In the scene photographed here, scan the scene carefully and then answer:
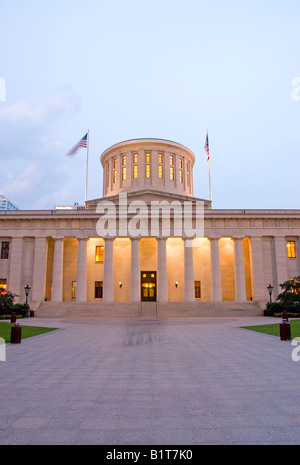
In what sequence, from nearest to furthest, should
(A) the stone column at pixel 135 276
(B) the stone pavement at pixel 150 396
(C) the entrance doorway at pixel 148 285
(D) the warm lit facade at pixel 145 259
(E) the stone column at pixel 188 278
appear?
(B) the stone pavement at pixel 150 396, (A) the stone column at pixel 135 276, (E) the stone column at pixel 188 278, (D) the warm lit facade at pixel 145 259, (C) the entrance doorway at pixel 148 285

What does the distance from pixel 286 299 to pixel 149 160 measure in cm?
3574

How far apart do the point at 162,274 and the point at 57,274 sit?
14.2 m

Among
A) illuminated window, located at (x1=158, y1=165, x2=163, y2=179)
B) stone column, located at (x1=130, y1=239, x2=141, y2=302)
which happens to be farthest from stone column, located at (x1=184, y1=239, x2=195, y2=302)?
illuminated window, located at (x1=158, y1=165, x2=163, y2=179)

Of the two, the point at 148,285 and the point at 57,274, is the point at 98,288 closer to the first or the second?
the point at 57,274

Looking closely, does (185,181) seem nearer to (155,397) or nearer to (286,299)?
(286,299)

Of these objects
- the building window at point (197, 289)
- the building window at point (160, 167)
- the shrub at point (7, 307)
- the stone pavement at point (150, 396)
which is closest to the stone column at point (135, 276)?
the building window at point (197, 289)

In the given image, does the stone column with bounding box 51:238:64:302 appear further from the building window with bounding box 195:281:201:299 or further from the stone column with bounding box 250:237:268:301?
the stone column with bounding box 250:237:268:301

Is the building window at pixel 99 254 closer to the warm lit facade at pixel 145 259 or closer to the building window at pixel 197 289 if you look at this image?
the warm lit facade at pixel 145 259

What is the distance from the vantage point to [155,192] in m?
49.6

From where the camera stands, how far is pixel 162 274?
139 feet

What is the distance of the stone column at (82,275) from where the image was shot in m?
42.3

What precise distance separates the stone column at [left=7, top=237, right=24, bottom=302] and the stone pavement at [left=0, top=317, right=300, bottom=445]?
31.6 meters

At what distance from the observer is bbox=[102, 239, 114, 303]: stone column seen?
42.0 meters

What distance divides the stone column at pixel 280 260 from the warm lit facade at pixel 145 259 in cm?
14
